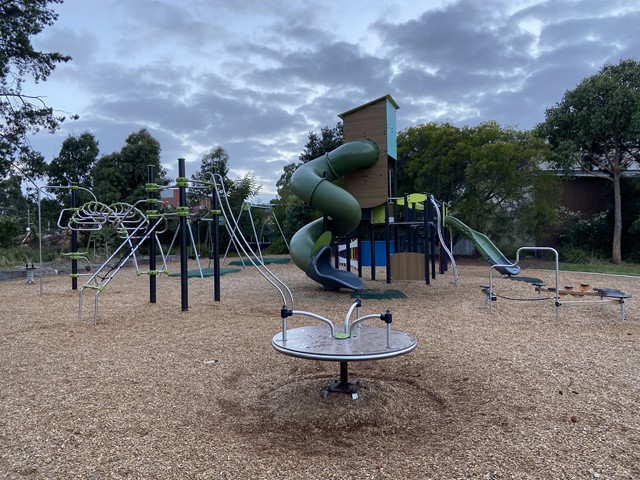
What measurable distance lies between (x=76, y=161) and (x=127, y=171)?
2.65 meters

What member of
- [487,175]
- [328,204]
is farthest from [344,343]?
[487,175]

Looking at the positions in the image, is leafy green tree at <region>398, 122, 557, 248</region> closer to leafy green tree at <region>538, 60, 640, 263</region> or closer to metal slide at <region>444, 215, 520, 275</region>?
leafy green tree at <region>538, 60, 640, 263</region>

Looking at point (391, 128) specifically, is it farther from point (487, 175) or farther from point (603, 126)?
point (603, 126)

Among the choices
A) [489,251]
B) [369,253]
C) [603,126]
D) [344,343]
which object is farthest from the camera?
[603,126]

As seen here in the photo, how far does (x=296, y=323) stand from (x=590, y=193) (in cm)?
1973

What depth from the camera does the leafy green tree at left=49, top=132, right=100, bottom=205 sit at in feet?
71.4

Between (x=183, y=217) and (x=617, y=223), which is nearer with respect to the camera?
(x=183, y=217)

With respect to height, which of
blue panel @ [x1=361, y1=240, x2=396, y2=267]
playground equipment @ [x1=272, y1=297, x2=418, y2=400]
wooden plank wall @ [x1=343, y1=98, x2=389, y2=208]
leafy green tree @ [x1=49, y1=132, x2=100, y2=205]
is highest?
leafy green tree @ [x1=49, y1=132, x2=100, y2=205]

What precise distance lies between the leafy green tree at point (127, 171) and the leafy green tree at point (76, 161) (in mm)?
787

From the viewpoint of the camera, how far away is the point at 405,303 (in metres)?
8.59

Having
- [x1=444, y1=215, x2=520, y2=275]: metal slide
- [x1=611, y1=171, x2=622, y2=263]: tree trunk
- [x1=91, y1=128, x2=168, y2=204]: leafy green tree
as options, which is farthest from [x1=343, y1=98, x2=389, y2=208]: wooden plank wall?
[x1=91, y1=128, x2=168, y2=204]: leafy green tree

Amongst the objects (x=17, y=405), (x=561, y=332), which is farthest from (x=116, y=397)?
(x=561, y=332)

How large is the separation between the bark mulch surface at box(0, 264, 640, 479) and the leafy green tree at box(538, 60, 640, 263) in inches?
519

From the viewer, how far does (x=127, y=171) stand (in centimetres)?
2138
